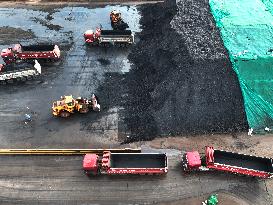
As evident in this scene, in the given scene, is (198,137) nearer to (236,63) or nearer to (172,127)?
(172,127)

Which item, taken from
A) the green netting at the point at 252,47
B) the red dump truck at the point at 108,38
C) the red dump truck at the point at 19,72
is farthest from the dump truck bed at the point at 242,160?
the red dump truck at the point at 19,72

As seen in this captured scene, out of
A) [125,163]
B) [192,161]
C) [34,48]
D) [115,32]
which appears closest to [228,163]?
[192,161]

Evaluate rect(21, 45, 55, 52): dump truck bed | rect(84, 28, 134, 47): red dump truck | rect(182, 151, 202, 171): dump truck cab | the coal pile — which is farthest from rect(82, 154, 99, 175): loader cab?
rect(84, 28, 134, 47): red dump truck

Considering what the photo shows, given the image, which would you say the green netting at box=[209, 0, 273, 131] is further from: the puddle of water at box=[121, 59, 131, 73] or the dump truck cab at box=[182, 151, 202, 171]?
the puddle of water at box=[121, 59, 131, 73]

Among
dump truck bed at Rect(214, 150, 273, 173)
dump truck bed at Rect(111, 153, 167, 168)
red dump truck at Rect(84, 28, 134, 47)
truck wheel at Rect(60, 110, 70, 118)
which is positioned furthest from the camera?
red dump truck at Rect(84, 28, 134, 47)

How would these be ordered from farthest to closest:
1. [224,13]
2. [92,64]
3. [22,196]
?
[224,13] → [92,64] → [22,196]

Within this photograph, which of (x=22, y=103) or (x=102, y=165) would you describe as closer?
(x=102, y=165)

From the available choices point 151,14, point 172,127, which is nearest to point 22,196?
point 172,127
